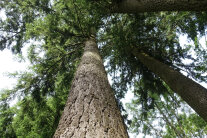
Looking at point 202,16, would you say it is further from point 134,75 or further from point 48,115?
point 48,115

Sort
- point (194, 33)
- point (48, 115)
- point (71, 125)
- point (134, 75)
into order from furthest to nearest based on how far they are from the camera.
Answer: point (134, 75)
point (194, 33)
point (48, 115)
point (71, 125)

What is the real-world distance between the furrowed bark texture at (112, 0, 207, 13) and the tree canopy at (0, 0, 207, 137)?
0.64 metres

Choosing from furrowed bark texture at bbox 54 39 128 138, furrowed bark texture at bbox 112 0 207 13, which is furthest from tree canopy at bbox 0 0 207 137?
furrowed bark texture at bbox 54 39 128 138

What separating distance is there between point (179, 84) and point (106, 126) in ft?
12.0

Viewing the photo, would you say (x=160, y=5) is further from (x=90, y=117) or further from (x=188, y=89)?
(x=90, y=117)

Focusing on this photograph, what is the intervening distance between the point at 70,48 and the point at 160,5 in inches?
198

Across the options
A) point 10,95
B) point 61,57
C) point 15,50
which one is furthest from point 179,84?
point 15,50

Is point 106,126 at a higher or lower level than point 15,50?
lower

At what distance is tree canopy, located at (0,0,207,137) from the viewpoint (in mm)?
5172

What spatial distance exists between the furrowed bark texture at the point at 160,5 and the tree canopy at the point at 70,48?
64 cm

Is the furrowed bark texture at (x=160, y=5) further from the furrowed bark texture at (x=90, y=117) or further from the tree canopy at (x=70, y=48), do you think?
the furrowed bark texture at (x=90, y=117)

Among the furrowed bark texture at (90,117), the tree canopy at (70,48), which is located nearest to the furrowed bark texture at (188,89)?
the tree canopy at (70,48)

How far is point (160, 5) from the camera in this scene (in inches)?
128

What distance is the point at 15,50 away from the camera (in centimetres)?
830
